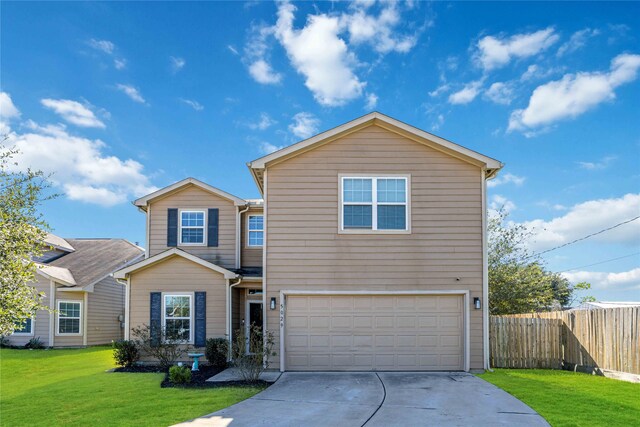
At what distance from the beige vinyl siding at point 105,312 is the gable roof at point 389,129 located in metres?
13.3

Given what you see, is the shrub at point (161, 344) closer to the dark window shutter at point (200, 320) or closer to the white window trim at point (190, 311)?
the white window trim at point (190, 311)

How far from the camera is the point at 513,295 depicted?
2216 centimetres

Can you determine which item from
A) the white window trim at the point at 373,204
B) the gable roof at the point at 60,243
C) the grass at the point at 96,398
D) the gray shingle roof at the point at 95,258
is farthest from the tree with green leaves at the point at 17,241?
the gable roof at the point at 60,243

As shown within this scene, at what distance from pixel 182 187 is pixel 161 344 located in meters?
5.84

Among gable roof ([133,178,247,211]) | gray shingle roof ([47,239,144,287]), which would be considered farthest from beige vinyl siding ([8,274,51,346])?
gable roof ([133,178,247,211])

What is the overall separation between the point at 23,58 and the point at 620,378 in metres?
17.6

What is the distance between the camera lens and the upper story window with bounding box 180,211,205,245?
58.9 feet

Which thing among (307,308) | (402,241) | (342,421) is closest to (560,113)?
(402,241)

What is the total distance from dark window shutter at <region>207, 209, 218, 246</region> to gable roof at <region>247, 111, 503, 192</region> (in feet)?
16.0

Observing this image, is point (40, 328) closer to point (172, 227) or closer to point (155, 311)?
point (172, 227)

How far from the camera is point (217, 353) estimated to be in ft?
48.9

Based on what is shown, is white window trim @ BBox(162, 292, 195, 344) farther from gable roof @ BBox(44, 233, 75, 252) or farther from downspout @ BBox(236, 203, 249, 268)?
gable roof @ BBox(44, 233, 75, 252)

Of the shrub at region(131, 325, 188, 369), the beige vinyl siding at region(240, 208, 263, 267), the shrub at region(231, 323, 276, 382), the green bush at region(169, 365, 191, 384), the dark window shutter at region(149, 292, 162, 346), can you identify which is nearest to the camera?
the shrub at region(231, 323, 276, 382)

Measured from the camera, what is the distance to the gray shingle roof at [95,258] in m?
23.1
